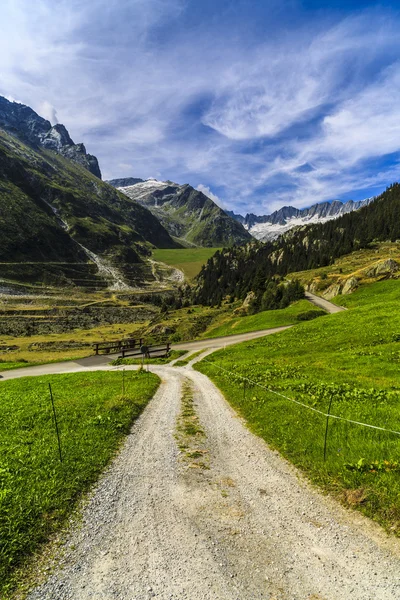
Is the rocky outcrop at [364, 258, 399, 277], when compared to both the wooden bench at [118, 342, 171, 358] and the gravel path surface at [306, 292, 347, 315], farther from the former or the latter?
the wooden bench at [118, 342, 171, 358]

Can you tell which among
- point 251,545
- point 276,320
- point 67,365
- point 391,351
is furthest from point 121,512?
point 276,320

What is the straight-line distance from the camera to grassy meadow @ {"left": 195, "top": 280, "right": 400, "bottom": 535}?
8.31 m

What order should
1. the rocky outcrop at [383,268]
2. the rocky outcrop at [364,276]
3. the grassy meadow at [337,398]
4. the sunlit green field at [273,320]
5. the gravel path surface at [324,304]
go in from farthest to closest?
1. the rocky outcrop at [383,268]
2. the rocky outcrop at [364,276]
3. the gravel path surface at [324,304]
4. the sunlit green field at [273,320]
5. the grassy meadow at [337,398]

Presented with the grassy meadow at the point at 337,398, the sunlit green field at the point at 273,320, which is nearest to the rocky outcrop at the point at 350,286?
the sunlit green field at the point at 273,320

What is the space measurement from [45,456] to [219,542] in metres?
6.60

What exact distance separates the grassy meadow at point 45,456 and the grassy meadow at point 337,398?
6849 mm

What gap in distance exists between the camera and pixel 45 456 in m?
9.97

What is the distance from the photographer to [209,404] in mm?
19766

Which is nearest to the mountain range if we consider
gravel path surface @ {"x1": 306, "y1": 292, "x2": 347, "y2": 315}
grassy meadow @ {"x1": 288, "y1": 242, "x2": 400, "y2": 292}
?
grassy meadow @ {"x1": 288, "y1": 242, "x2": 400, "y2": 292}

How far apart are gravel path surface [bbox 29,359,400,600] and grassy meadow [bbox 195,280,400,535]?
854mm

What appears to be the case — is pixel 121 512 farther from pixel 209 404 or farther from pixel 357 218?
pixel 357 218

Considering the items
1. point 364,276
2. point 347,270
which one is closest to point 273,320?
point 364,276

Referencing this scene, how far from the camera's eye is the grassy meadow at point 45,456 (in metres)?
6.41

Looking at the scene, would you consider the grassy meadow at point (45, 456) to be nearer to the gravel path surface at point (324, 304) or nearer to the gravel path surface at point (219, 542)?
the gravel path surface at point (219, 542)
